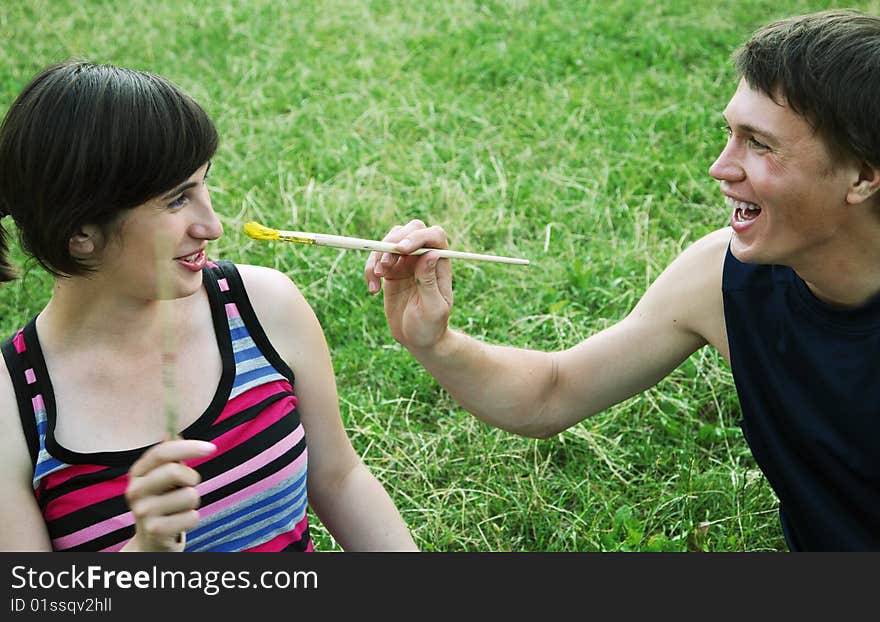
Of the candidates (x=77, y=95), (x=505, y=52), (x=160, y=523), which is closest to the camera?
(x=160, y=523)

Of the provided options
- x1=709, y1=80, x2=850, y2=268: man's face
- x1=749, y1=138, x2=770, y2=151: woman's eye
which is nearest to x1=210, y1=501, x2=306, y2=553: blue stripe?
x1=709, y1=80, x2=850, y2=268: man's face

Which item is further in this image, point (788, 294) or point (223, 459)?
point (788, 294)

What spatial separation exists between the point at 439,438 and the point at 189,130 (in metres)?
1.50

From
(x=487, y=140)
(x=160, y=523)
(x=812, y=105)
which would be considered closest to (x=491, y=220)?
(x=487, y=140)

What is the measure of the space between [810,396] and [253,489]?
1025 millimetres

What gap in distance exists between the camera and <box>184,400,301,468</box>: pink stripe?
5.84ft

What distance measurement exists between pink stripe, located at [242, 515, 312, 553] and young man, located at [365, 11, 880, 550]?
16.1 inches

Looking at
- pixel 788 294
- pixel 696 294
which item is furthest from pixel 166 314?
pixel 788 294

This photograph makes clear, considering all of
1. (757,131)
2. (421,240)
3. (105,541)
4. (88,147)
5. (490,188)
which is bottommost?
(490,188)

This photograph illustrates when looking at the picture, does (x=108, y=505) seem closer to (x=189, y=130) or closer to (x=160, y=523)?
(x=160, y=523)

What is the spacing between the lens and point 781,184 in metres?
1.88

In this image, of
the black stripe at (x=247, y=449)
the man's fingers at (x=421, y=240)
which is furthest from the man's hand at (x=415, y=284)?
the black stripe at (x=247, y=449)

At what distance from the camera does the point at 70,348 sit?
1.77 meters

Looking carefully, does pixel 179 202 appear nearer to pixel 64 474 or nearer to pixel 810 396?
pixel 64 474
